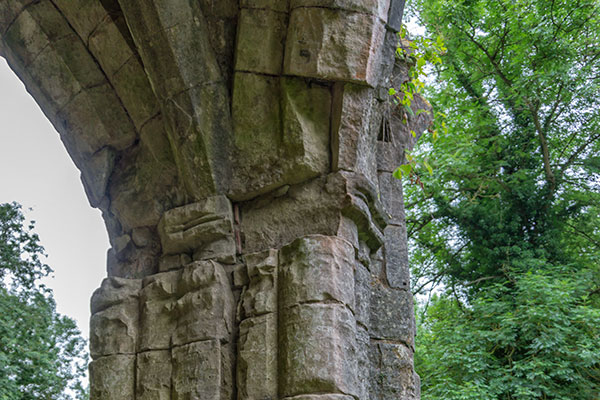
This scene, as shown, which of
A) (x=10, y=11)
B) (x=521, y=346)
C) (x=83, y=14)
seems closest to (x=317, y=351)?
(x=83, y=14)

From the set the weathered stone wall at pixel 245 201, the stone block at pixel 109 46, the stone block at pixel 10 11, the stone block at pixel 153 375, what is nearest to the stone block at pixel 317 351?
the weathered stone wall at pixel 245 201

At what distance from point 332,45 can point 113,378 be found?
1.82 metres

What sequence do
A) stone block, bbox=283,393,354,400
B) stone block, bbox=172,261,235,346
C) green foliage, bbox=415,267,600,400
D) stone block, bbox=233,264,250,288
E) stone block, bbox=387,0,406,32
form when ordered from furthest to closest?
green foliage, bbox=415,267,600,400, stone block, bbox=387,0,406,32, stone block, bbox=233,264,250,288, stone block, bbox=172,261,235,346, stone block, bbox=283,393,354,400

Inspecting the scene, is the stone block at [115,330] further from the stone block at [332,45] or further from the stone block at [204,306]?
the stone block at [332,45]

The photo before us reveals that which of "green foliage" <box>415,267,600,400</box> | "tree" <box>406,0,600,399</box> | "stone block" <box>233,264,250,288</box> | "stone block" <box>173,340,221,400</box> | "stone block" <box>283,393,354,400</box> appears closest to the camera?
"stone block" <box>283,393,354,400</box>

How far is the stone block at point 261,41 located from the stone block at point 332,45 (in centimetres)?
11

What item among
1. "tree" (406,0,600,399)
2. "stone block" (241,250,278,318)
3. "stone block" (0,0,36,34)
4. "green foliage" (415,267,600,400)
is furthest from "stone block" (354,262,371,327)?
"tree" (406,0,600,399)

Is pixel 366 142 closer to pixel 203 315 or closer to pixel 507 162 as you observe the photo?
pixel 203 315

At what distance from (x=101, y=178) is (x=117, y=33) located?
79 cm

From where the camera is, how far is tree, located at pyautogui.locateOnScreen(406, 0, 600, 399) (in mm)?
8273

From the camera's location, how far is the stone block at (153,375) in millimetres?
3088

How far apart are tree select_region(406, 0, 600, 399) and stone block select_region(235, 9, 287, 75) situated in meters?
5.43

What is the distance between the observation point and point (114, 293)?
3.40 metres

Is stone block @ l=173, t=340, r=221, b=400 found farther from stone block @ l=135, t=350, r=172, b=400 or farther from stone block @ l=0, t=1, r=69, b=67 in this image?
stone block @ l=0, t=1, r=69, b=67
